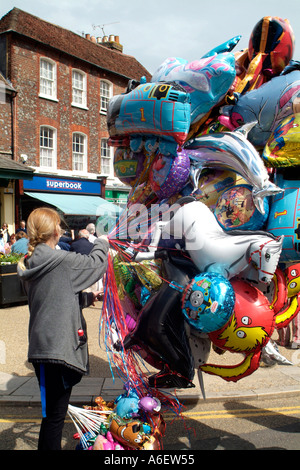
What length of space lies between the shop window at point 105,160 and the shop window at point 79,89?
203 centimetres

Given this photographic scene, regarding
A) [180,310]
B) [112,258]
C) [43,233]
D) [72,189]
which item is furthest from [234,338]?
[72,189]

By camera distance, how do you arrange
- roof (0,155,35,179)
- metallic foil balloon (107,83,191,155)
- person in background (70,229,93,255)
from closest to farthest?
metallic foil balloon (107,83,191,155) < person in background (70,229,93,255) < roof (0,155,35,179)

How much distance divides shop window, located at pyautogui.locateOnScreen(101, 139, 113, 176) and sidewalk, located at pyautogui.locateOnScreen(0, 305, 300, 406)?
47.2ft

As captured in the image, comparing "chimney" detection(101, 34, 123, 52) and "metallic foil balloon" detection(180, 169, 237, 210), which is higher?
"chimney" detection(101, 34, 123, 52)

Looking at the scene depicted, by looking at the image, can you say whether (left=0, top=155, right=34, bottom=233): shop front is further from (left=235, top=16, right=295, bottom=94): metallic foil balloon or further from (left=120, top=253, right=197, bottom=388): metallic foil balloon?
(left=120, top=253, right=197, bottom=388): metallic foil balloon

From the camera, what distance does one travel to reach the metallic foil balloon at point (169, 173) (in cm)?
316

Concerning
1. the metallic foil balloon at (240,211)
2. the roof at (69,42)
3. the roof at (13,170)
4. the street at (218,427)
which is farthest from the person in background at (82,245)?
the roof at (69,42)

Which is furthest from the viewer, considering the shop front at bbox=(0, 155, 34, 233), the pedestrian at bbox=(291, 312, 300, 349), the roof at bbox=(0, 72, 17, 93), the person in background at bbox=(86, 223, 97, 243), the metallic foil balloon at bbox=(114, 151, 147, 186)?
the roof at bbox=(0, 72, 17, 93)

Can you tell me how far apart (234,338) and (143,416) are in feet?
2.79

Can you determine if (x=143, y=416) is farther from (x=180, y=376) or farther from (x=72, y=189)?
(x=72, y=189)

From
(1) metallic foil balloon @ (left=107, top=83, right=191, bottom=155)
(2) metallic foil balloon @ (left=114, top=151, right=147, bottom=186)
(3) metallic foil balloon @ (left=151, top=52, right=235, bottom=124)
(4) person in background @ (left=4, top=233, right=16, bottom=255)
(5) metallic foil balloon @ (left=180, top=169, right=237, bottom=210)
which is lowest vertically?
(4) person in background @ (left=4, top=233, right=16, bottom=255)

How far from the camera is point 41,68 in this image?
16641mm

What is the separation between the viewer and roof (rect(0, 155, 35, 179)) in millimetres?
14109

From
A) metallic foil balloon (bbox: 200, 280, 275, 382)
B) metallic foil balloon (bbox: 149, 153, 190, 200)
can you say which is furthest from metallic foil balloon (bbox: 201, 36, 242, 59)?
metallic foil balloon (bbox: 200, 280, 275, 382)
